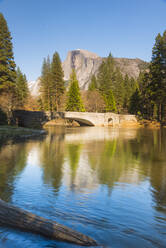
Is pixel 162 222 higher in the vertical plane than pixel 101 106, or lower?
lower

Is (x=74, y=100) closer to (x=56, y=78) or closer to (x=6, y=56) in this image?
(x=56, y=78)

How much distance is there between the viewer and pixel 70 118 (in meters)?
49.5

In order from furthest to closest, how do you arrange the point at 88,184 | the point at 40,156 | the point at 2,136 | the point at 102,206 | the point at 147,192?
the point at 2,136, the point at 40,156, the point at 88,184, the point at 147,192, the point at 102,206

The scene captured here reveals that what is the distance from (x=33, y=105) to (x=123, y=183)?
78595 mm

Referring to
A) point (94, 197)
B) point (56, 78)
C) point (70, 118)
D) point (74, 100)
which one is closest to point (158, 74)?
point (70, 118)

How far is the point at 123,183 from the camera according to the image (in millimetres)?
8680

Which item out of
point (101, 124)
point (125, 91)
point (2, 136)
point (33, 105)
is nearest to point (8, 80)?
point (2, 136)

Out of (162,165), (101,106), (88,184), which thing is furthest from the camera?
(101,106)

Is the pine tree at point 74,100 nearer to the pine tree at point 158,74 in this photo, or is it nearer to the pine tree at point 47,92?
the pine tree at point 47,92

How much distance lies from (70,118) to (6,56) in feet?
62.5

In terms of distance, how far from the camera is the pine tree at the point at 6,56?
3689 centimetres

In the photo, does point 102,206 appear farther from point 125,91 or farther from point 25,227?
point 125,91

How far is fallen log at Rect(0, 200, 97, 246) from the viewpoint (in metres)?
4.03

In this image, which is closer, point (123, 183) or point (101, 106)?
point (123, 183)
